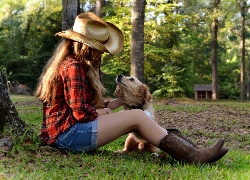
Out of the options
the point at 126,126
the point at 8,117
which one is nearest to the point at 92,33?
the point at 126,126

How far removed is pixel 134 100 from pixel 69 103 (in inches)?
47.3

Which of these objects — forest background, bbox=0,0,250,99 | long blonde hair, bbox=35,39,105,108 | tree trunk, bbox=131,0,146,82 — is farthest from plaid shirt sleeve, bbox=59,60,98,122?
forest background, bbox=0,0,250,99

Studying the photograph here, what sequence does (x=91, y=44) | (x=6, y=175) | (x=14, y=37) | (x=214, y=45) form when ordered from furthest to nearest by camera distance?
(x=14, y=37)
(x=214, y=45)
(x=91, y=44)
(x=6, y=175)

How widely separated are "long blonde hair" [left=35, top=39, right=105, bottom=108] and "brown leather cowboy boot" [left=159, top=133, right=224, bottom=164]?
35.8 inches

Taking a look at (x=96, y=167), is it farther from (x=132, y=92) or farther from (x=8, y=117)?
(x=132, y=92)

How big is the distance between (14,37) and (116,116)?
27.4 metres

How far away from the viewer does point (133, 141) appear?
446 centimetres

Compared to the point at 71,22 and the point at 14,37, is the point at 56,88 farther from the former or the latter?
the point at 14,37

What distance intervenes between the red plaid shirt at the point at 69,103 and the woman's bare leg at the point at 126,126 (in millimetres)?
159

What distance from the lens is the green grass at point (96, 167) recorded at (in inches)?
123

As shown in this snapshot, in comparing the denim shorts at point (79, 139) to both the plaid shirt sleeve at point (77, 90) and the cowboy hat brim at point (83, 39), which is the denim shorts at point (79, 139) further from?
the cowboy hat brim at point (83, 39)

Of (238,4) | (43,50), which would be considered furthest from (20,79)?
(238,4)

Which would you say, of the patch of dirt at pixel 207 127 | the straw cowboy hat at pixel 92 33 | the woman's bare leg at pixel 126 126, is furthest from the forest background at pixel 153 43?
the woman's bare leg at pixel 126 126

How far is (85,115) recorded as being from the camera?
3.56 metres
